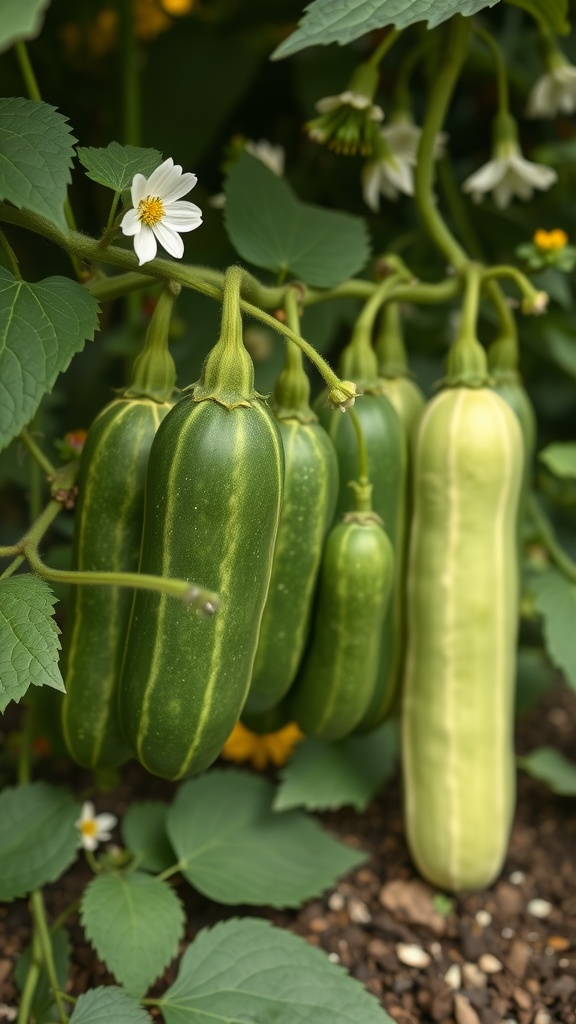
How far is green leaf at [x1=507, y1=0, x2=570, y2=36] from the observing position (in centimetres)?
117

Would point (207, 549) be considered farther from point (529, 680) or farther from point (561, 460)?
point (529, 680)

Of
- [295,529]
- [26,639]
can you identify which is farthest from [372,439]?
[26,639]

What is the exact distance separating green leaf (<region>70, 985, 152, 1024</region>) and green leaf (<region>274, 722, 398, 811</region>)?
0.35 m

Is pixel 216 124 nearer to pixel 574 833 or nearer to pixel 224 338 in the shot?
pixel 224 338

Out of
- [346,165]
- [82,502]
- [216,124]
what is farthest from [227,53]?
[82,502]

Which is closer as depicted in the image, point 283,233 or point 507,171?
→ point 283,233

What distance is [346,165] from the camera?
1669 mm

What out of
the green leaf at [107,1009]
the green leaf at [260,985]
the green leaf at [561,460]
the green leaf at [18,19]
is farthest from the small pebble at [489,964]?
the green leaf at [18,19]

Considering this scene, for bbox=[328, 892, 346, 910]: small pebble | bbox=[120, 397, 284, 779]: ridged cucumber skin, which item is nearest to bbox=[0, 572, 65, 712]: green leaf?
bbox=[120, 397, 284, 779]: ridged cucumber skin

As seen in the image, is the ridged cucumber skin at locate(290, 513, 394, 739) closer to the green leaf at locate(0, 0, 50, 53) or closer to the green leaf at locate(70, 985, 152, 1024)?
the green leaf at locate(70, 985, 152, 1024)

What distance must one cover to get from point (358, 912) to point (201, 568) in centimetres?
61

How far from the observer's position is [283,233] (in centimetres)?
116

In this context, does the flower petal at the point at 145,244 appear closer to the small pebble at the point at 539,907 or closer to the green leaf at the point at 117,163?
the green leaf at the point at 117,163

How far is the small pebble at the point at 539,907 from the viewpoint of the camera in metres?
1.26
